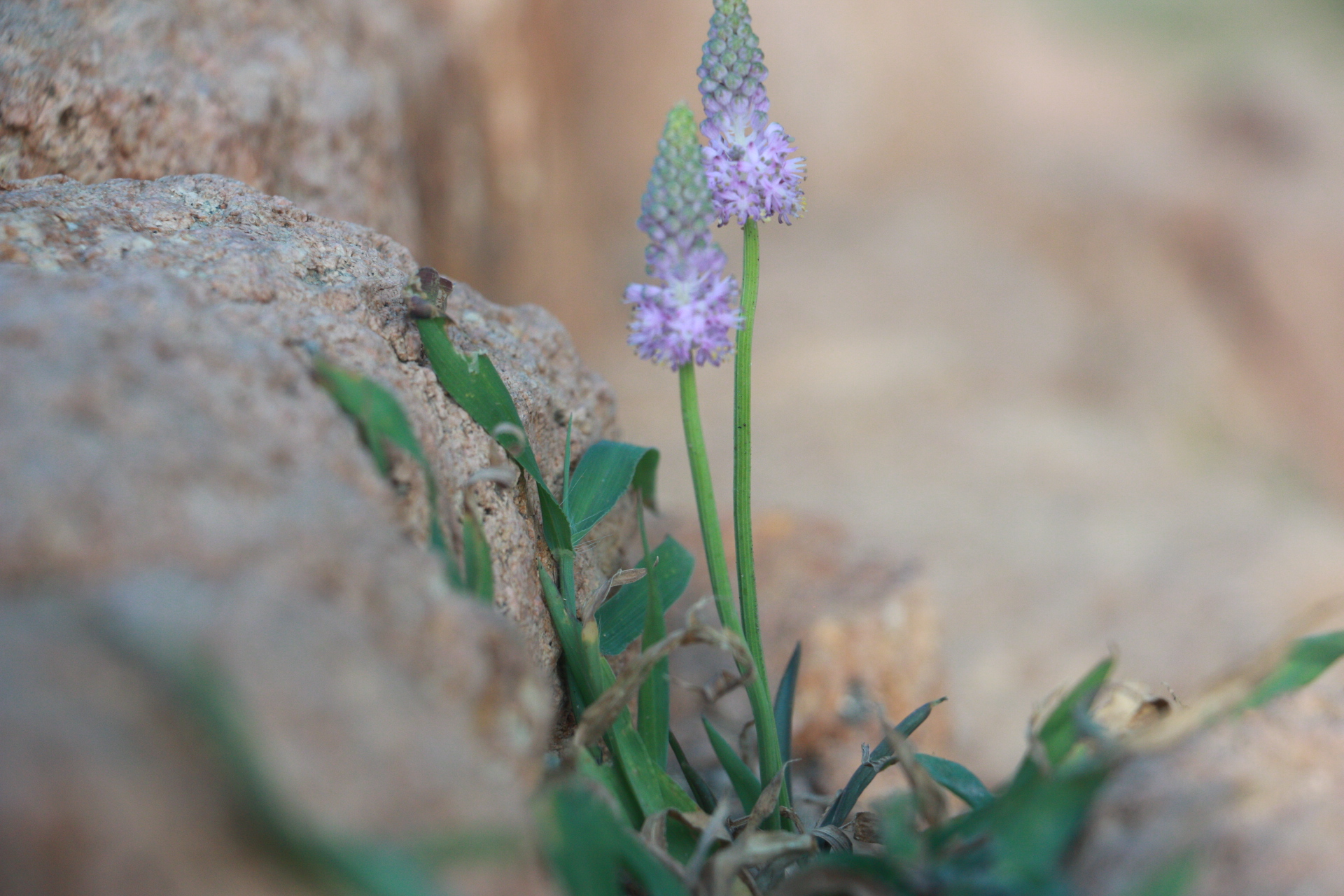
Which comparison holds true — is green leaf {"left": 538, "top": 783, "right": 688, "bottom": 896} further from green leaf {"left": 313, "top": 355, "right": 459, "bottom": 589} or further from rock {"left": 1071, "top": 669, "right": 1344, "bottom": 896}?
rock {"left": 1071, "top": 669, "right": 1344, "bottom": 896}

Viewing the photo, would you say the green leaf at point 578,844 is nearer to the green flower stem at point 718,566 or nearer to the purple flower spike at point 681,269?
the green flower stem at point 718,566

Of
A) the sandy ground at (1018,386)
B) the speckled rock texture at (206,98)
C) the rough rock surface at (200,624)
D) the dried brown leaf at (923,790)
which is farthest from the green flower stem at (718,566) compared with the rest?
the sandy ground at (1018,386)

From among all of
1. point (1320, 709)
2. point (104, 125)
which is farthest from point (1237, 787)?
point (104, 125)

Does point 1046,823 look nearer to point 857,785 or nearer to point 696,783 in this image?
point 857,785

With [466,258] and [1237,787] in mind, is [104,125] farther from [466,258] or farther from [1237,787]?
[466,258]

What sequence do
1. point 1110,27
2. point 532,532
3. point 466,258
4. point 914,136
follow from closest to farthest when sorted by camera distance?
point 532,532, point 466,258, point 914,136, point 1110,27

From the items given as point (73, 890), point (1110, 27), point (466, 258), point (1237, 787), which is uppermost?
point (1110, 27)
